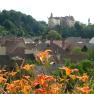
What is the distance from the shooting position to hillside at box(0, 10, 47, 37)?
82.8 m

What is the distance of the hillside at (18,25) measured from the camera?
272 feet

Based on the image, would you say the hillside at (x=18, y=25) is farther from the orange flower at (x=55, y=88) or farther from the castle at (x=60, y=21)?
the orange flower at (x=55, y=88)

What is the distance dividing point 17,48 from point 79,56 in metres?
4.48

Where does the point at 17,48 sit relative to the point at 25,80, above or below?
below

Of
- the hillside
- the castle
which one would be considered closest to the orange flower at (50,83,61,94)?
the hillside

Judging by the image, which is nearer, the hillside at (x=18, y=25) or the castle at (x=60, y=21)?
the hillside at (x=18, y=25)

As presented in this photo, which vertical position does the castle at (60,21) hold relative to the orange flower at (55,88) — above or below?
below

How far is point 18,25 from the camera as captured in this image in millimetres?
92125

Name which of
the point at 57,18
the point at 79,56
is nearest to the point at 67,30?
the point at 57,18

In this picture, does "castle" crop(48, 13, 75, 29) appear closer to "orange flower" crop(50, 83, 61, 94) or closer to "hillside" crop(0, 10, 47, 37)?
"hillside" crop(0, 10, 47, 37)

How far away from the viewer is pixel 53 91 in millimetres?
3477

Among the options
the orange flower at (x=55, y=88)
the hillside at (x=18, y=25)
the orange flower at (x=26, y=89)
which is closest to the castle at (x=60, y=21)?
the hillside at (x=18, y=25)

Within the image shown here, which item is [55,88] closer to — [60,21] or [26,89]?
[26,89]

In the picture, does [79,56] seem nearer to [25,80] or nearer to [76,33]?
[25,80]
